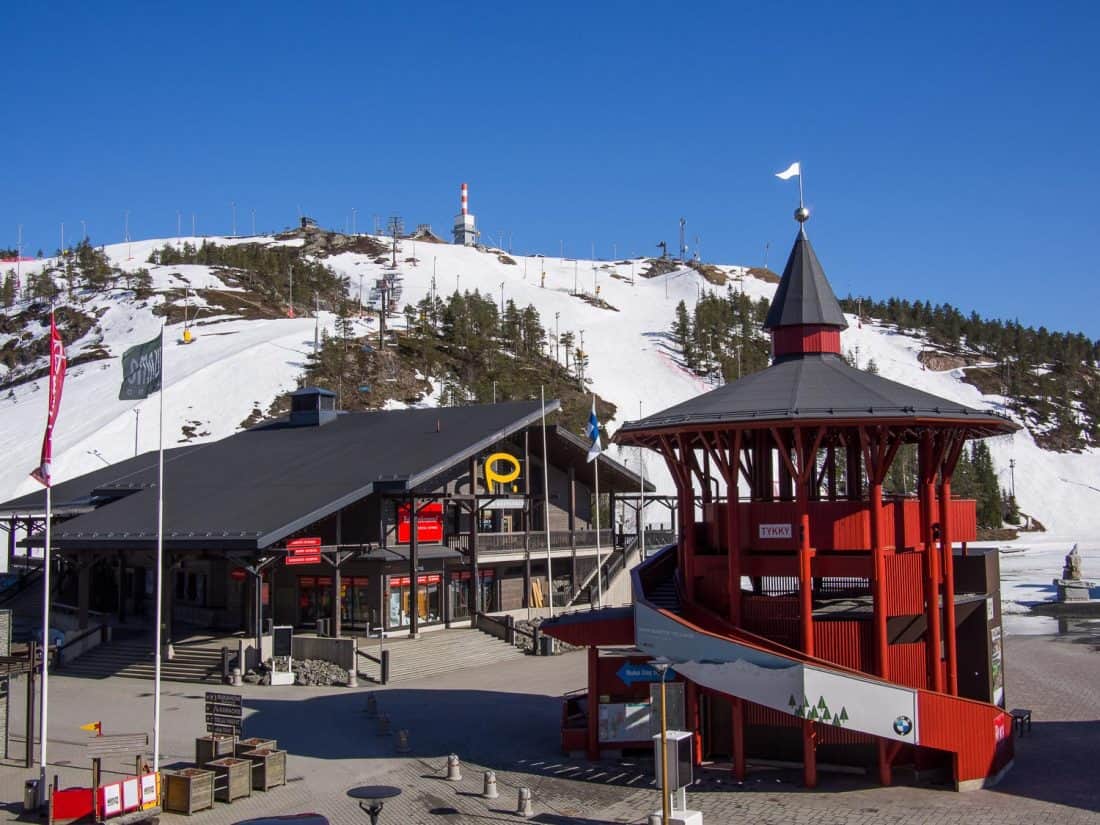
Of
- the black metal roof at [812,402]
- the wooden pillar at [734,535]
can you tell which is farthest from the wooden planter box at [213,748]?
the wooden pillar at [734,535]

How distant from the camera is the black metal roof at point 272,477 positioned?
37.0 m

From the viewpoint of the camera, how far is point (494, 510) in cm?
4797

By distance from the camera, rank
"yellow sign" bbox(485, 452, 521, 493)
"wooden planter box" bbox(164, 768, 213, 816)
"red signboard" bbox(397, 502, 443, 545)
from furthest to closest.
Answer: "yellow sign" bbox(485, 452, 521, 493) < "red signboard" bbox(397, 502, 443, 545) < "wooden planter box" bbox(164, 768, 213, 816)

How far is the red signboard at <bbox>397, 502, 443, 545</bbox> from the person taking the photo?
42.6m

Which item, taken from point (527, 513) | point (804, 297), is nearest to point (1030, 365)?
point (527, 513)

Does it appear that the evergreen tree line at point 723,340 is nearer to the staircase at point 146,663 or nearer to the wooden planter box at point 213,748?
the staircase at point 146,663

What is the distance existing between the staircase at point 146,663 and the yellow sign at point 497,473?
13066 millimetres

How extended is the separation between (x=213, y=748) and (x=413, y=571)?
1818cm

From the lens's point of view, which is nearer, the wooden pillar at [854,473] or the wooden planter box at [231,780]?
the wooden planter box at [231,780]

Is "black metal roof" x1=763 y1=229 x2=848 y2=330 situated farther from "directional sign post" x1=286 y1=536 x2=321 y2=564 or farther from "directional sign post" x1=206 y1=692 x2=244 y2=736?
"directional sign post" x1=286 y1=536 x2=321 y2=564

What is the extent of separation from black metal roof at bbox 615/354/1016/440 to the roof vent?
30.9 metres

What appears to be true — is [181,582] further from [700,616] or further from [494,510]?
[700,616]

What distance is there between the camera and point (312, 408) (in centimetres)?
5362

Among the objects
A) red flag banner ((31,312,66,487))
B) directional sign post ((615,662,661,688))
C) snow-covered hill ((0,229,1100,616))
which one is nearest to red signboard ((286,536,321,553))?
red flag banner ((31,312,66,487))
